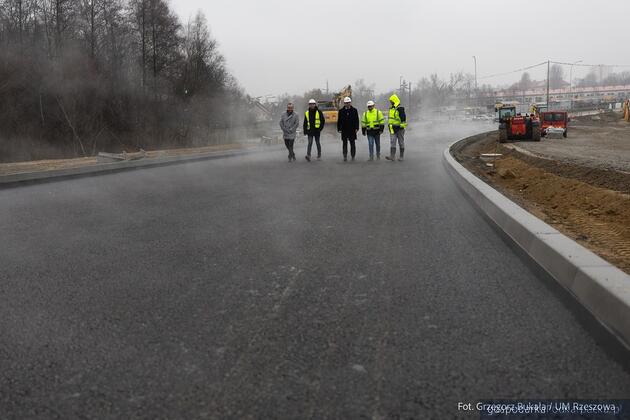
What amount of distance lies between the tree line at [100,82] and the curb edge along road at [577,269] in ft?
89.0

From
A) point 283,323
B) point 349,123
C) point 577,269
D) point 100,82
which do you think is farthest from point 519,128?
point 283,323

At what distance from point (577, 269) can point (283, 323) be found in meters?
1.89

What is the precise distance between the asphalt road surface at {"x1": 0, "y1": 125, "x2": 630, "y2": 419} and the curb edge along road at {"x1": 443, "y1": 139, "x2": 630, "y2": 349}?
3.5 inches

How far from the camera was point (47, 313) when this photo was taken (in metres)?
3.47

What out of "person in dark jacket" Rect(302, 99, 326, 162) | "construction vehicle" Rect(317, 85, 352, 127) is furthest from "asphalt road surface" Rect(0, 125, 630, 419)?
"construction vehicle" Rect(317, 85, 352, 127)

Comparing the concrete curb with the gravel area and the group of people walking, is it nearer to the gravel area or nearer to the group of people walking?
the group of people walking

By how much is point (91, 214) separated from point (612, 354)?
648 centimetres

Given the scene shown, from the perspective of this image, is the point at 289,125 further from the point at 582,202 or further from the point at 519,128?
the point at 519,128

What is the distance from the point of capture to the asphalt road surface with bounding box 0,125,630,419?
2385 millimetres

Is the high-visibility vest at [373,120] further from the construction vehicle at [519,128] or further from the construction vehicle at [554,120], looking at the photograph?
the construction vehicle at [554,120]

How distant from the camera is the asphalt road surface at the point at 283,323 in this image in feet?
7.82

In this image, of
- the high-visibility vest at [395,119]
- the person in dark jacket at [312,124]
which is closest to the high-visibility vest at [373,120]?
the high-visibility vest at [395,119]

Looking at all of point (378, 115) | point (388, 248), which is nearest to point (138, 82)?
point (378, 115)

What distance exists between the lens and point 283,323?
3215 mm
